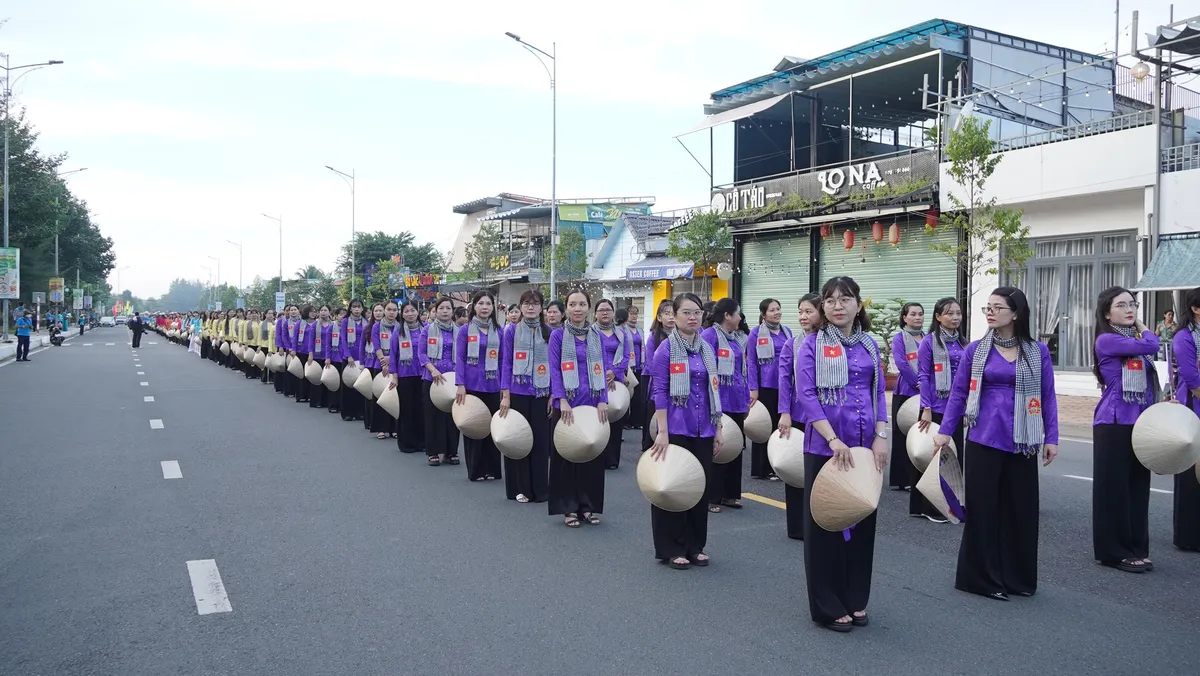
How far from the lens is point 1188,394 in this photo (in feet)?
21.5

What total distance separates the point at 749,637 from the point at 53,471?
8.02 meters

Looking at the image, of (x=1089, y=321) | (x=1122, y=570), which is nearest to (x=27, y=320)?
(x=1089, y=321)

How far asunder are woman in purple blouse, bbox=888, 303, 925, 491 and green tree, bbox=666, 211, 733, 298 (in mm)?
19251

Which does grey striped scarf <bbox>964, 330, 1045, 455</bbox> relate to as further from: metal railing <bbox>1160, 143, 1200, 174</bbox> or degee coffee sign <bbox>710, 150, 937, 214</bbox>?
degee coffee sign <bbox>710, 150, 937, 214</bbox>

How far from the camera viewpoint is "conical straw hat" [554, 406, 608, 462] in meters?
7.01

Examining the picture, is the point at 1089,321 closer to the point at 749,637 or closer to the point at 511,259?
the point at 749,637

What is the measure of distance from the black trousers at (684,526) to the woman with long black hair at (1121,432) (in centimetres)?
267

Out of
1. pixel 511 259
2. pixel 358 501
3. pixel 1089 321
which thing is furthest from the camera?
pixel 511 259

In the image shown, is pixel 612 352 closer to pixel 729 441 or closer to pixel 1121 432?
pixel 729 441

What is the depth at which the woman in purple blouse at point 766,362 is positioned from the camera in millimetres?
8961

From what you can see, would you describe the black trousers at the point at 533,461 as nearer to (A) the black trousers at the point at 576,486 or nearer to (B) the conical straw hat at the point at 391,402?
(A) the black trousers at the point at 576,486

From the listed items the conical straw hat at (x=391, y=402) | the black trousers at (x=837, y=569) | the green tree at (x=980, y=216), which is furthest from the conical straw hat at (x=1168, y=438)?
the green tree at (x=980, y=216)

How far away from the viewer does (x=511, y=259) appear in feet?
165

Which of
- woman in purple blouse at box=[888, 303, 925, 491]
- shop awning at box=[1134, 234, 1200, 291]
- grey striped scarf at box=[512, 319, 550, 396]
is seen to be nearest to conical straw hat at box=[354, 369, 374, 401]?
grey striped scarf at box=[512, 319, 550, 396]
